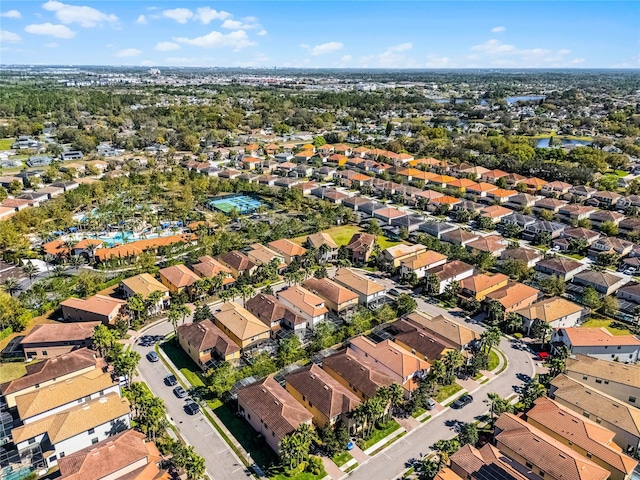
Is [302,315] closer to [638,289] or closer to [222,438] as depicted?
[222,438]

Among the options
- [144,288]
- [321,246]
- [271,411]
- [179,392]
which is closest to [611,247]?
[321,246]

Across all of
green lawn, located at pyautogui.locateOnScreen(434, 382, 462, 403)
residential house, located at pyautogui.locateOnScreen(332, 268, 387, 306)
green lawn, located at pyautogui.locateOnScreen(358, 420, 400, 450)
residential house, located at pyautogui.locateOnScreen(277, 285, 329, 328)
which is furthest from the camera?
residential house, located at pyautogui.locateOnScreen(332, 268, 387, 306)

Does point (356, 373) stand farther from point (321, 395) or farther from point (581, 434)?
point (581, 434)

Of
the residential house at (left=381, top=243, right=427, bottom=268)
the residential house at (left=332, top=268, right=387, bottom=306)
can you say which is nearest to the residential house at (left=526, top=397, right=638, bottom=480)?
the residential house at (left=332, top=268, right=387, bottom=306)

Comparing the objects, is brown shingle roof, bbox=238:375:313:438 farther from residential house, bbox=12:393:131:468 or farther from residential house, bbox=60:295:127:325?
residential house, bbox=60:295:127:325

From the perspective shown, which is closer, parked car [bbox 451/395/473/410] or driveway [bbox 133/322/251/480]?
driveway [bbox 133/322/251/480]

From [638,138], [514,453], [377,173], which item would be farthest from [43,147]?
[638,138]

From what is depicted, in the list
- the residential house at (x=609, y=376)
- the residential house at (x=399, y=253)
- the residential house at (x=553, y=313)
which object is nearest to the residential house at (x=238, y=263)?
the residential house at (x=399, y=253)
